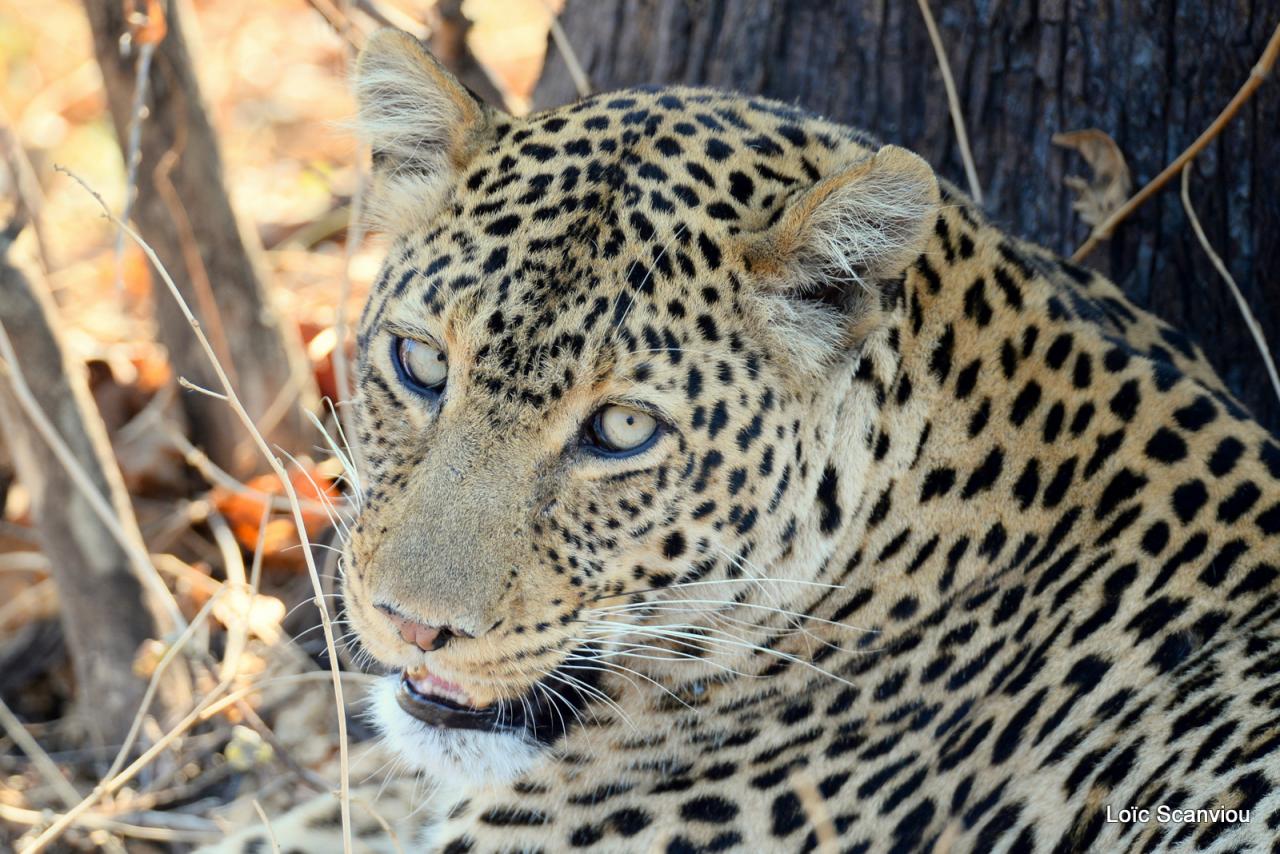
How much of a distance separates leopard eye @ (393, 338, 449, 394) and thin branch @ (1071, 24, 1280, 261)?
90.2 inches

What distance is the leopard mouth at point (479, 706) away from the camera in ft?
10.3

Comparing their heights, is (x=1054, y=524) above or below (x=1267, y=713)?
above

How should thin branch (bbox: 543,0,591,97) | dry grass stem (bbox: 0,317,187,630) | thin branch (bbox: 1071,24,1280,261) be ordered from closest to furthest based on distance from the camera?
1. thin branch (bbox: 1071,24,1280,261)
2. dry grass stem (bbox: 0,317,187,630)
3. thin branch (bbox: 543,0,591,97)

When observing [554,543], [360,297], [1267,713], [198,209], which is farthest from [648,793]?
[360,297]

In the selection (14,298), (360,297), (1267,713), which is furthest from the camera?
(360,297)

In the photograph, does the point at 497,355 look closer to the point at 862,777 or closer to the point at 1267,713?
the point at 862,777

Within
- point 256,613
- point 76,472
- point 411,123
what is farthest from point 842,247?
point 256,613

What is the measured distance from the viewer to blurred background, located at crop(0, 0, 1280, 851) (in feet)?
14.4

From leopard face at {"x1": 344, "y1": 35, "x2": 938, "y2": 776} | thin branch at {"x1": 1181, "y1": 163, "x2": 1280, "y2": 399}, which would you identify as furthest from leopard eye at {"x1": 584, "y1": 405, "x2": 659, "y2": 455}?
thin branch at {"x1": 1181, "y1": 163, "x2": 1280, "y2": 399}

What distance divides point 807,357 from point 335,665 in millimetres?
1198

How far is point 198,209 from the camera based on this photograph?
5.48 metres

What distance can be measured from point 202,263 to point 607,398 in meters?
3.06

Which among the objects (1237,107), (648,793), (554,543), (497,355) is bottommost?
(648,793)

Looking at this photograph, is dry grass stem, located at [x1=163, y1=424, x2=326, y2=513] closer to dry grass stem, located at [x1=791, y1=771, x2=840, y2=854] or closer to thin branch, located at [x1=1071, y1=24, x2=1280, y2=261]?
dry grass stem, located at [x1=791, y1=771, x2=840, y2=854]
